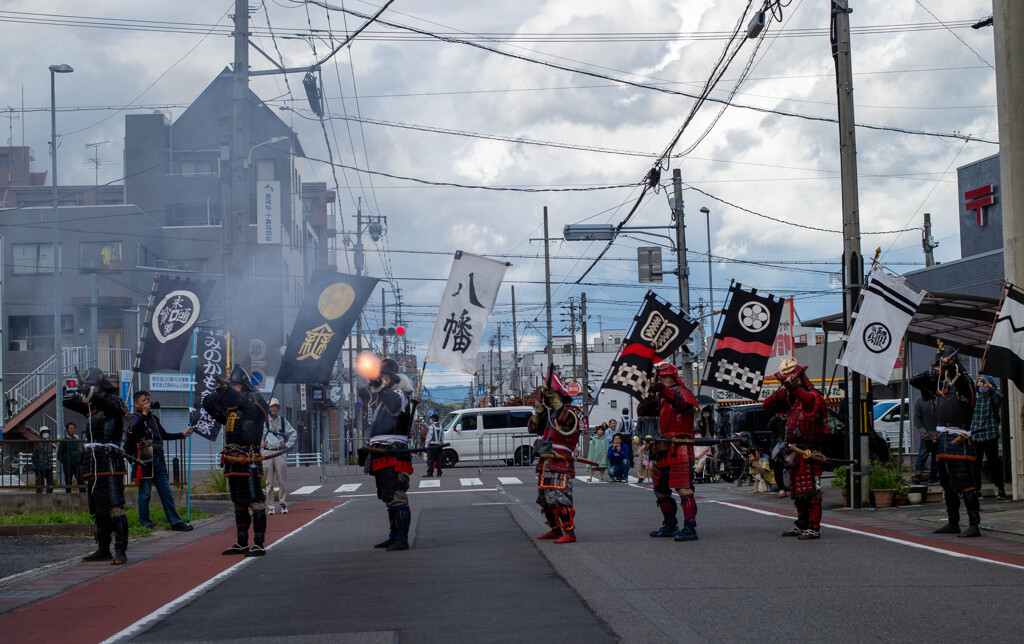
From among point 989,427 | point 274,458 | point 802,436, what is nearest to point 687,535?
point 802,436

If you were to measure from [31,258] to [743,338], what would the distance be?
32675 millimetres

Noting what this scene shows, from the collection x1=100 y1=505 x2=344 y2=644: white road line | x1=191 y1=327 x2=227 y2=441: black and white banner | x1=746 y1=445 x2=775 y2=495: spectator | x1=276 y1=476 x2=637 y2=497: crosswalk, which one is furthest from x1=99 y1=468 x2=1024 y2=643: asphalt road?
x1=276 y1=476 x2=637 y2=497: crosswalk

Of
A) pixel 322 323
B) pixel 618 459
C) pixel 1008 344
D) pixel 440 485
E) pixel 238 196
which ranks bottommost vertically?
pixel 440 485

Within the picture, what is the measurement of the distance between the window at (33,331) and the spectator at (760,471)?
3115 cm

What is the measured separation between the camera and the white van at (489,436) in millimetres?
35031

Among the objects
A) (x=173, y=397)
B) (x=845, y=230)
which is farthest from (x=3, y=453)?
(x=173, y=397)

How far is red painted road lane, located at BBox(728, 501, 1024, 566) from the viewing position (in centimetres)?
918

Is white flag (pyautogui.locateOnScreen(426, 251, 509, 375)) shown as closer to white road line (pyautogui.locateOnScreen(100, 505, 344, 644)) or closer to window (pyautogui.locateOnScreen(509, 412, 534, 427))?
white road line (pyautogui.locateOnScreen(100, 505, 344, 644))

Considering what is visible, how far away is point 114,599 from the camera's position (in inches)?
312

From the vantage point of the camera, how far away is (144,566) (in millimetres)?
10141

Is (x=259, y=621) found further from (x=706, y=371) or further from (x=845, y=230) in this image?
(x=706, y=371)

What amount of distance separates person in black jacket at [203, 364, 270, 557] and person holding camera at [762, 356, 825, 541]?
550cm

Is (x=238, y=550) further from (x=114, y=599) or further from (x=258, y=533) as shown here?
(x=114, y=599)

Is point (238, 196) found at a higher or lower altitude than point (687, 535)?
higher
